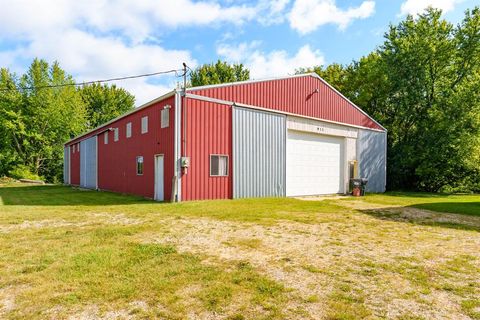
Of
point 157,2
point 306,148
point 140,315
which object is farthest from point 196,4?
point 140,315

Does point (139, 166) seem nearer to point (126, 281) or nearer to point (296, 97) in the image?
point (296, 97)

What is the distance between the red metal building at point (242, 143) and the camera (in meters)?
12.2

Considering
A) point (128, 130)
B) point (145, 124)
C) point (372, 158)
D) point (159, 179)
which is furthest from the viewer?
point (372, 158)

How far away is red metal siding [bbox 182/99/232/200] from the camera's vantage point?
12.0 meters

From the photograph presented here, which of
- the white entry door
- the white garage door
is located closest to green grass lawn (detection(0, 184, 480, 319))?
the white entry door

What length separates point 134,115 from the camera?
16.2 meters

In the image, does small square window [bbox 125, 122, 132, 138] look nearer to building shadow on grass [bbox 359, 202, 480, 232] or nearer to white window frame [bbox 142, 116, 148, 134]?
white window frame [bbox 142, 116, 148, 134]

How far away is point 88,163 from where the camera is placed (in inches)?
926

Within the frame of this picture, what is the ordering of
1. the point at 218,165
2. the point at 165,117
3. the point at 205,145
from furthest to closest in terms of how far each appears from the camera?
the point at 165,117 → the point at 218,165 → the point at 205,145

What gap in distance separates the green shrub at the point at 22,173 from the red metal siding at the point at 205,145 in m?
27.3

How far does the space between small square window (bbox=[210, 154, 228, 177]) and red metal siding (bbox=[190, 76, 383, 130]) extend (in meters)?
2.50

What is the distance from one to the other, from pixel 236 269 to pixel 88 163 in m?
22.5

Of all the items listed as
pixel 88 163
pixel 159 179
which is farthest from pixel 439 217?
pixel 88 163

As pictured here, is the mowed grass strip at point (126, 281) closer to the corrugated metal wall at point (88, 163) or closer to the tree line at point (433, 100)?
the corrugated metal wall at point (88, 163)
